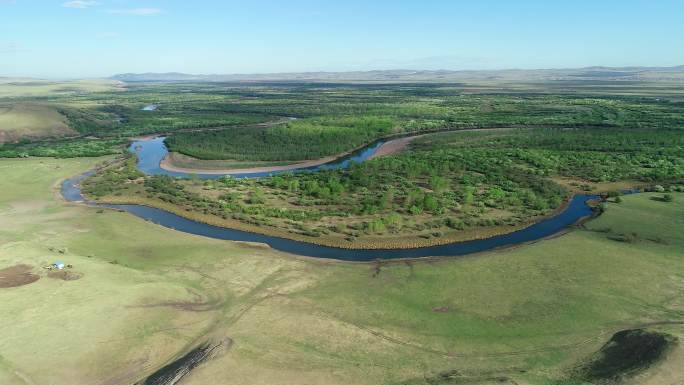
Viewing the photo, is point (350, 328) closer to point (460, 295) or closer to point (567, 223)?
point (460, 295)

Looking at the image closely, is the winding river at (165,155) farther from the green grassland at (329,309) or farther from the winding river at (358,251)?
the green grassland at (329,309)

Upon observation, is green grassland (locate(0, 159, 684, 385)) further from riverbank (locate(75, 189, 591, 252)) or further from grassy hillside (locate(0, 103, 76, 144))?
grassy hillside (locate(0, 103, 76, 144))

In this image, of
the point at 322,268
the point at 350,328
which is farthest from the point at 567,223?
the point at 350,328

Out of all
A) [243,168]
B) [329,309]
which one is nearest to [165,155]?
[243,168]

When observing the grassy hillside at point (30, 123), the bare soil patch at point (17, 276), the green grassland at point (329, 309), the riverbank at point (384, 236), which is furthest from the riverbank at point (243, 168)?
the grassy hillside at point (30, 123)

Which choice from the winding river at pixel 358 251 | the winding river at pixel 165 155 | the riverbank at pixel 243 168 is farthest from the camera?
the riverbank at pixel 243 168

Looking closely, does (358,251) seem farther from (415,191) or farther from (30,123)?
(30,123)
